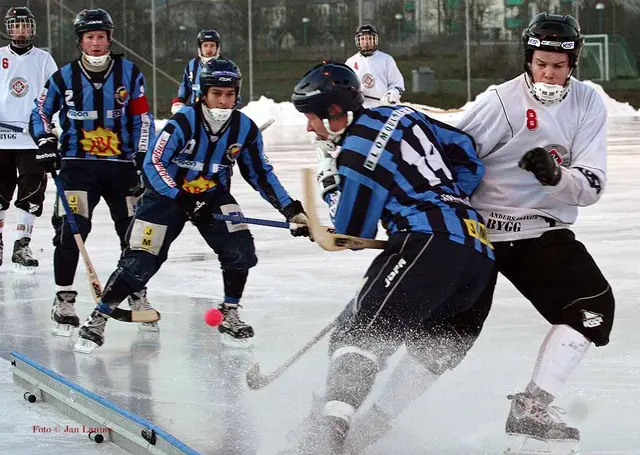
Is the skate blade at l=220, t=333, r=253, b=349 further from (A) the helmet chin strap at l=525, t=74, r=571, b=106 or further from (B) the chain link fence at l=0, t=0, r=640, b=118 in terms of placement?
(B) the chain link fence at l=0, t=0, r=640, b=118

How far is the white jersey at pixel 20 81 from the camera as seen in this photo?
21.1 feet

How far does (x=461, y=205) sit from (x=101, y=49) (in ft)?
7.57

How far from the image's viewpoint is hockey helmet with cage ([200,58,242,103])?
4.12m

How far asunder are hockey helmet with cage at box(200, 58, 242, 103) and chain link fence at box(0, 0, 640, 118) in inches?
584

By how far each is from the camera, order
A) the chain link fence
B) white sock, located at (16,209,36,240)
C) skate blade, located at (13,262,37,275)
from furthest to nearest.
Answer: the chain link fence
white sock, located at (16,209,36,240)
skate blade, located at (13,262,37,275)

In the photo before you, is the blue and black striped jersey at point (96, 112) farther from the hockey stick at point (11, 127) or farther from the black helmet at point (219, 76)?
the hockey stick at point (11, 127)

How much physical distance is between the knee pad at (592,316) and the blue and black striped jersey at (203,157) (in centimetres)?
155

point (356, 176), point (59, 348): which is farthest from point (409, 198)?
point (59, 348)

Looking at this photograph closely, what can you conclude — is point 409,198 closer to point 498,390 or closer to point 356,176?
point 356,176

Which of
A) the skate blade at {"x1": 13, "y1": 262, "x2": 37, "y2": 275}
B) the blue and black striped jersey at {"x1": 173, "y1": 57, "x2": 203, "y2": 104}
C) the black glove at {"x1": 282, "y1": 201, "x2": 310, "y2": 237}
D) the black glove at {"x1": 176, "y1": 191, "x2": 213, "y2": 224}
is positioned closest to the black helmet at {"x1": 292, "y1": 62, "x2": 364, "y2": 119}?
the black glove at {"x1": 282, "y1": 201, "x2": 310, "y2": 237}

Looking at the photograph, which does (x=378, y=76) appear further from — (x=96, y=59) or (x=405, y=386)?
(x=405, y=386)

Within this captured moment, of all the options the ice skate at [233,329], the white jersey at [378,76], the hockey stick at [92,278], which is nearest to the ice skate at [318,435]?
the ice skate at [233,329]

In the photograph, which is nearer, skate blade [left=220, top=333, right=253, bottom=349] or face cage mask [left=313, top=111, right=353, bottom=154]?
Result: face cage mask [left=313, top=111, right=353, bottom=154]

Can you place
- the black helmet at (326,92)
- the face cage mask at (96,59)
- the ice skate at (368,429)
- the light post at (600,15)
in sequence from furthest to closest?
1. the light post at (600,15)
2. the face cage mask at (96,59)
3. the ice skate at (368,429)
4. the black helmet at (326,92)
